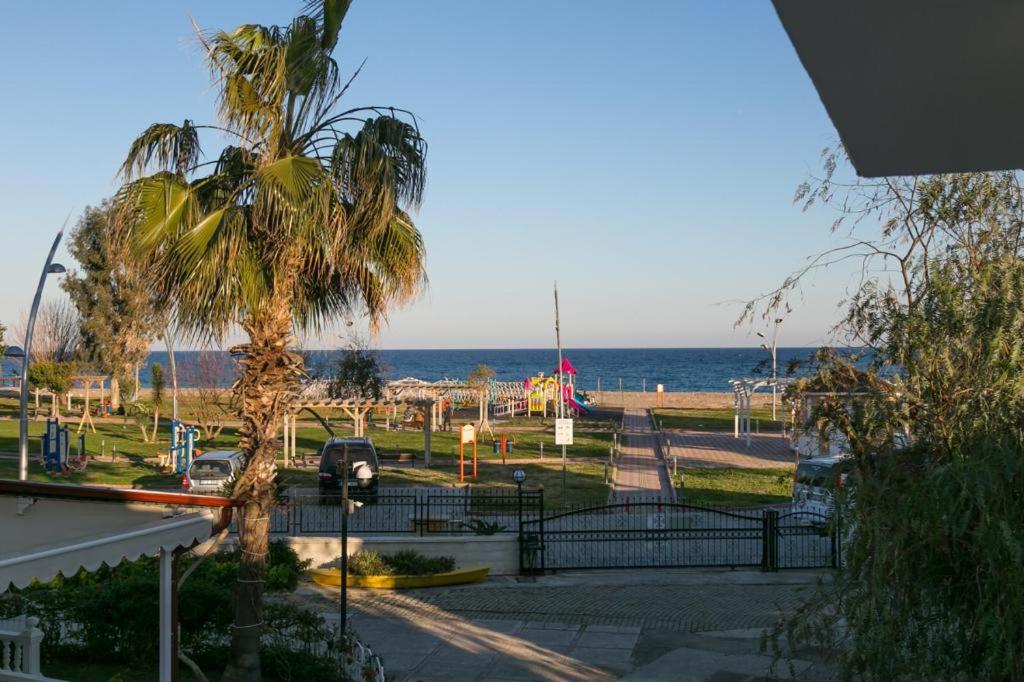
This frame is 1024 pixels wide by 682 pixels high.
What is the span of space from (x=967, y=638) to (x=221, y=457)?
22608 millimetres

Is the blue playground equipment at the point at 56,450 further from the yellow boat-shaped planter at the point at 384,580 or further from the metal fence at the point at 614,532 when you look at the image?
the yellow boat-shaped planter at the point at 384,580

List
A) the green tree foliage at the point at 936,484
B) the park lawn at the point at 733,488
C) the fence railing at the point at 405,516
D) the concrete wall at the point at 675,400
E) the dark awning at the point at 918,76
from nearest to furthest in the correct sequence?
the dark awning at the point at 918,76 < the green tree foliage at the point at 936,484 < the fence railing at the point at 405,516 < the park lawn at the point at 733,488 < the concrete wall at the point at 675,400

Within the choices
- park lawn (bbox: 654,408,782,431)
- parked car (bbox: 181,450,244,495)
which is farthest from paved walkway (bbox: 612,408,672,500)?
parked car (bbox: 181,450,244,495)

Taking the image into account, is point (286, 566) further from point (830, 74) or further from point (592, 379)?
point (592, 379)

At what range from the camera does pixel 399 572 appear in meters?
17.2

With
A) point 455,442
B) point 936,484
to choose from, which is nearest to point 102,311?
point 455,442

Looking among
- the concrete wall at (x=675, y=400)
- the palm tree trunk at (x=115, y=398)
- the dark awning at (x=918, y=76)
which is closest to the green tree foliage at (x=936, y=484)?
the dark awning at (x=918, y=76)

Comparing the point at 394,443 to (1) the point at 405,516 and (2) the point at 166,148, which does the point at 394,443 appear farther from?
(2) the point at 166,148

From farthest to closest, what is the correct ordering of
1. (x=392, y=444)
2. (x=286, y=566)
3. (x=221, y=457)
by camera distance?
(x=392, y=444)
(x=221, y=457)
(x=286, y=566)

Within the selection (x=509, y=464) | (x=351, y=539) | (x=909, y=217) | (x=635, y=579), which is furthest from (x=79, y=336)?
(x=909, y=217)

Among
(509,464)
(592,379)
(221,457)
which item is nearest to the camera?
(221,457)

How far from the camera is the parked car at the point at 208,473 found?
963 inches

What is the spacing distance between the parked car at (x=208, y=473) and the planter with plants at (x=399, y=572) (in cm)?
805

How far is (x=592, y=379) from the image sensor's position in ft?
468
